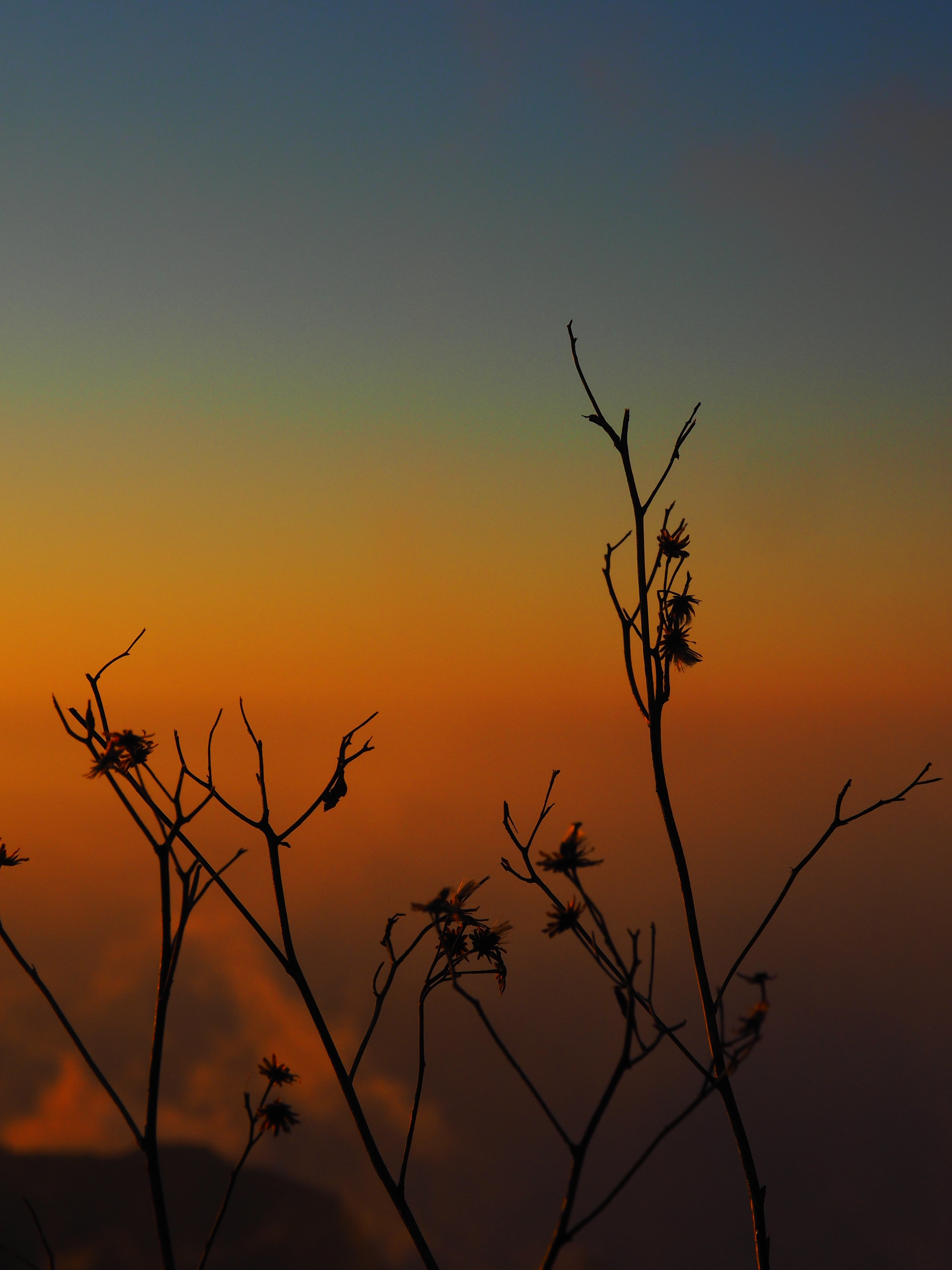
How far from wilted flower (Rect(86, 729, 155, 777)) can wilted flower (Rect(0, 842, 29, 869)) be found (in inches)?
15.5

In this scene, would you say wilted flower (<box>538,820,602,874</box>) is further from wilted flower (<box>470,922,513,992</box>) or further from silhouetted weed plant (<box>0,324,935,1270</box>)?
wilted flower (<box>470,922,513,992</box>)

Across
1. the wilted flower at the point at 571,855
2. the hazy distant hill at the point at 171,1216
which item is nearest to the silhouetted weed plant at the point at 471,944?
the wilted flower at the point at 571,855

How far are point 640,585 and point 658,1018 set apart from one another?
4.65 feet

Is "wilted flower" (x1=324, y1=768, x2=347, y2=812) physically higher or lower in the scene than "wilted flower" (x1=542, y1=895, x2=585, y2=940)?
higher

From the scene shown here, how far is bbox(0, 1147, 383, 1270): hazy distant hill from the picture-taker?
149625 millimetres

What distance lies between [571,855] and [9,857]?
2.06m

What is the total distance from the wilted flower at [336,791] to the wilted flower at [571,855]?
1.05 meters

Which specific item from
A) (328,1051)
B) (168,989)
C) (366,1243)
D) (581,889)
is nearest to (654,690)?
(581,889)

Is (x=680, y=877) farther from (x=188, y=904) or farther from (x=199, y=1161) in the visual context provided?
(x=199, y=1161)

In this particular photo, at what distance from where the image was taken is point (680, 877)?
2.78m

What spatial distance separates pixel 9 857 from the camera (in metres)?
3.06

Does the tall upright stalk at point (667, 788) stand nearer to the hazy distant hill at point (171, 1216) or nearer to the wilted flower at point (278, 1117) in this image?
the wilted flower at point (278, 1117)

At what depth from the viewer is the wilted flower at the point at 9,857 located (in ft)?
9.83

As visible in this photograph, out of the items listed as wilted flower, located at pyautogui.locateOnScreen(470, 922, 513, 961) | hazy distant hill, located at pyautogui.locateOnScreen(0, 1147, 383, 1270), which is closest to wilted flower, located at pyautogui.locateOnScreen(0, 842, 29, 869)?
wilted flower, located at pyautogui.locateOnScreen(470, 922, 513, 961)
